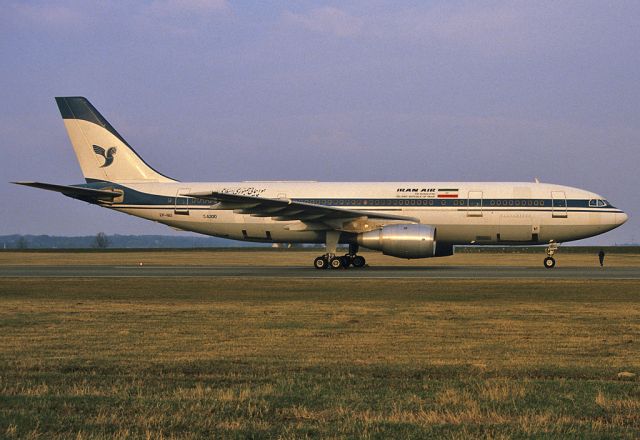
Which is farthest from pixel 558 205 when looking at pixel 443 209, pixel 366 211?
pixel 366 211

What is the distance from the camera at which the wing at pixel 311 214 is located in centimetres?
3247

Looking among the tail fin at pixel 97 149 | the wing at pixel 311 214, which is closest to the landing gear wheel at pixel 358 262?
the wing at pixel 311 214

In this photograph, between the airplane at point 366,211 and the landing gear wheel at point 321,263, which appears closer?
the airplane at point 366,211

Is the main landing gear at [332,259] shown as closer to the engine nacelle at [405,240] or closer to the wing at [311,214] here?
the wing at [311,214]

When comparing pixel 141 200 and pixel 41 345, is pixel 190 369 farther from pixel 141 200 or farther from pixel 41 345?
pixel 141 200

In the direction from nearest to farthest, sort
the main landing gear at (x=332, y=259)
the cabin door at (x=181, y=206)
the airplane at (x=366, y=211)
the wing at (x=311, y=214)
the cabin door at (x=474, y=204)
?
the wing at (x=311, y=214) → the airplane at (x=366, y=211) → the cabin door at (x=474, y=204) → the main landing gear at (x=332, y=259) → the cabin door at (x=181, y=206)

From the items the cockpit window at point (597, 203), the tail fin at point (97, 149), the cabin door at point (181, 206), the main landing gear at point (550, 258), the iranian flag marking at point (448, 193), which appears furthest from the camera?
the tail fin at point (97, 149)

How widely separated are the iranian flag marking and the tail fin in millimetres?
13722

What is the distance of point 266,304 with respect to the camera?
1878 centimetres

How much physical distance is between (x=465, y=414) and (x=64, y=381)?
4.61 metres

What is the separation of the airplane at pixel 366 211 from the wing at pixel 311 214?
0.05m

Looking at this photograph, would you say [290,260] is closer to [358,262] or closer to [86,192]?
[358,262]

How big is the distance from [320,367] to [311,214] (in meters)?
24.1

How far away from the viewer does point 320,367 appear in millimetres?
9859
